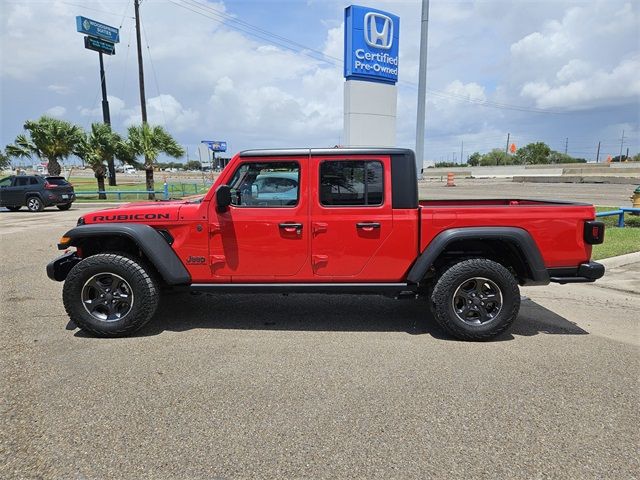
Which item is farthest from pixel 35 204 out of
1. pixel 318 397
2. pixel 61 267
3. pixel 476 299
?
pixel 476 299

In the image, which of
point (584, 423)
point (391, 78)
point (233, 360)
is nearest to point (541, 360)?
point (584, 423)

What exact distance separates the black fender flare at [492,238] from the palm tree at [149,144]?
25.4m

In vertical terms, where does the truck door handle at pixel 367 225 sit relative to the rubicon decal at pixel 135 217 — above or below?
below

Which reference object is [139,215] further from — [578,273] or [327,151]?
[578,273]

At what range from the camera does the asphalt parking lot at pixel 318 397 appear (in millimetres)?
2389

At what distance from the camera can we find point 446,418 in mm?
2803

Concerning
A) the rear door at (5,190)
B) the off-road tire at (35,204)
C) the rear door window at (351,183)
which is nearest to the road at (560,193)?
the rear door window at (351,183)

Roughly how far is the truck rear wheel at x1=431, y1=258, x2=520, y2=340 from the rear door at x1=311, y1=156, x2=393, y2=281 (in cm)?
76

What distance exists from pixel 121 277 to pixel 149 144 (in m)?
24.2

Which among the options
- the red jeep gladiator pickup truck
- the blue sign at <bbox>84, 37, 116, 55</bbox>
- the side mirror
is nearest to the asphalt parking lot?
the red jeep gladiator pickup truck

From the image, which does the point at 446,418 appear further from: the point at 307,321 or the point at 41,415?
the point at 41,415

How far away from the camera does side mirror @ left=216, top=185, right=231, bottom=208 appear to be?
3.92 meters

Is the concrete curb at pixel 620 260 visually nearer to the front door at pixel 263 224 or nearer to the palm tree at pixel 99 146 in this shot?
the front door at pixel 263 224

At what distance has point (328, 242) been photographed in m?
4.09
